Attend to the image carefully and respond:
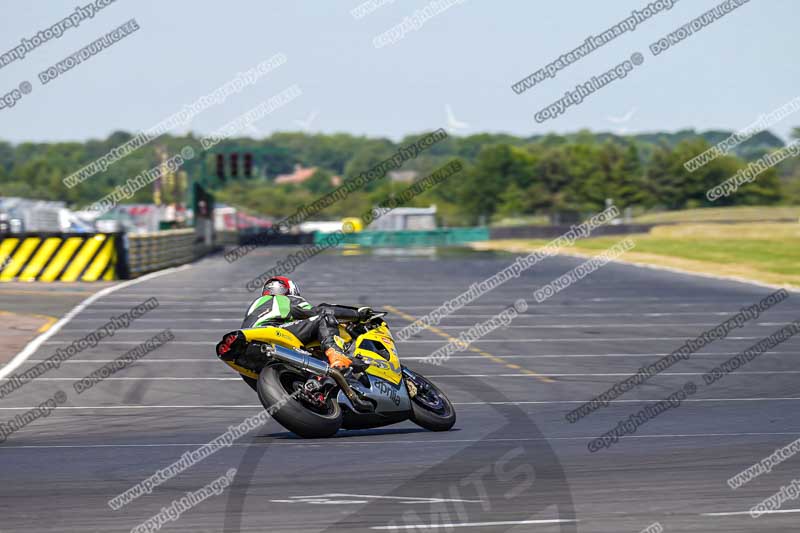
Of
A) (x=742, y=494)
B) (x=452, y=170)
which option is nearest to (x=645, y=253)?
(x=452, y=170)

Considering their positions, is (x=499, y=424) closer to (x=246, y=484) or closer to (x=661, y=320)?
(x=246, y=484)

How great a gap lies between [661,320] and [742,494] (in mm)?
18028

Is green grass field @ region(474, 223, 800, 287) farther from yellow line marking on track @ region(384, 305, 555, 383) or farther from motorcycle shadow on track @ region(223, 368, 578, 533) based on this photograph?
motorcycle shadow on track @ region(223, 368, 578, 533)

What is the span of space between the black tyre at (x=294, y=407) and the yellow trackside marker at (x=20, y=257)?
2858 centimetres

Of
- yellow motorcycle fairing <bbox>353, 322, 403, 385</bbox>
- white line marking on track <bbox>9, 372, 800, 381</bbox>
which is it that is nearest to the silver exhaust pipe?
yellow motorcycle fairing <bbox>353, 322, 403, 385</bbox>

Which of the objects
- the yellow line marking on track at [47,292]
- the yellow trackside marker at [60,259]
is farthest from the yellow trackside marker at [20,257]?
the yellow line marking on track at [47,292]

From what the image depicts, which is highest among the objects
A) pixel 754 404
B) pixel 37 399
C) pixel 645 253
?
pixel 37 399

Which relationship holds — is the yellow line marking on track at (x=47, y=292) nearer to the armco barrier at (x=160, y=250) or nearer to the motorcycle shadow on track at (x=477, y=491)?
the armco barrier at (x=160, y=250)

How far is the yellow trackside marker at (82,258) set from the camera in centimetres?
3784

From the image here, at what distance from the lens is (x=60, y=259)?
124ft

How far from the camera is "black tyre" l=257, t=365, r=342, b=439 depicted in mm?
10820

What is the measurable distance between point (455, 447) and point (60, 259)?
96.6ft

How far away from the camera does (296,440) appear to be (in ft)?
36.4

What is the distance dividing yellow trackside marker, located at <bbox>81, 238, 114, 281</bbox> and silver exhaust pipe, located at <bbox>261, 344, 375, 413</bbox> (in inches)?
1117
